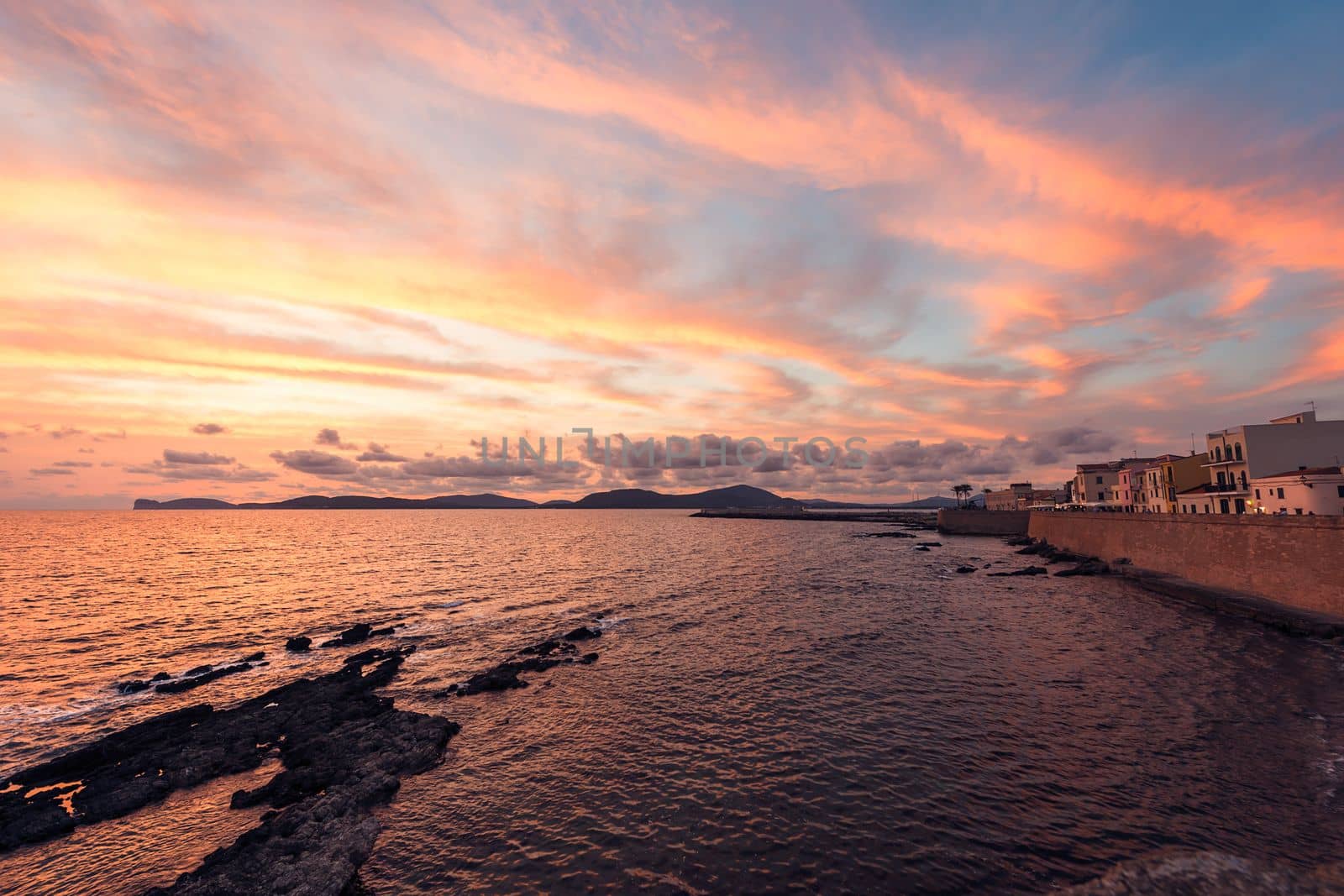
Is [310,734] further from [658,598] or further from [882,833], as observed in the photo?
[658,598]

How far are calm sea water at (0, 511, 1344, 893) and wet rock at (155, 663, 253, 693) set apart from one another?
1.13m

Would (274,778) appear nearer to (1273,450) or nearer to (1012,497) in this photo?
(1273,450)

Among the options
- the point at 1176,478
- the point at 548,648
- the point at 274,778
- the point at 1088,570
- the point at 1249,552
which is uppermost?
the point at 1176,478

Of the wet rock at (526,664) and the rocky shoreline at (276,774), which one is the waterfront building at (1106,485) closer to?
the wet rock at (526,664)

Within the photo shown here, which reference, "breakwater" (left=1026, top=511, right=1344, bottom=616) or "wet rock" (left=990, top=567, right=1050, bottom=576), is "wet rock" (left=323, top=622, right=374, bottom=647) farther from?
"wet rock" (left=990, top=567, right=1050, bottom=576)

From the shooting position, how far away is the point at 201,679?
29328 millimetres

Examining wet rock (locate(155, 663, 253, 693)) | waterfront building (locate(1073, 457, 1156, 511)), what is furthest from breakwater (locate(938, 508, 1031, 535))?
wet rock (locate(155, 663, 253, 693))

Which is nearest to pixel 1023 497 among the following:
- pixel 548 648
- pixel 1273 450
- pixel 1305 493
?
pixel 1273 450

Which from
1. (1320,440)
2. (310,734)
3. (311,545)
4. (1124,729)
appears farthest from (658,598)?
(311,545)

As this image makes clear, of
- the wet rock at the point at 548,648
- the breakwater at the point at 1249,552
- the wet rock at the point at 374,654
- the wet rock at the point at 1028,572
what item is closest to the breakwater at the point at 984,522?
the breakwater at the point at 1249,552

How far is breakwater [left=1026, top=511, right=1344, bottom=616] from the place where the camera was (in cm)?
3412

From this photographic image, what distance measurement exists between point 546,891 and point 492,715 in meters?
12.2

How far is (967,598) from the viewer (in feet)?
162

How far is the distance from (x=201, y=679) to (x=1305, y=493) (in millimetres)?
87226
